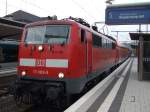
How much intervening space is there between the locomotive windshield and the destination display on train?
11.8m

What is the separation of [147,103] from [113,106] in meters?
1.33

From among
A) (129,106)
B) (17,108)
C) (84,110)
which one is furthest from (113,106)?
(17,108)

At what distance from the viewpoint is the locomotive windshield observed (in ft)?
34.9

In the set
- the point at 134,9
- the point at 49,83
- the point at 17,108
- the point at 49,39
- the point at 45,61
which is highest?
the point at 134,9

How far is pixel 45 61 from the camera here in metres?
10.5

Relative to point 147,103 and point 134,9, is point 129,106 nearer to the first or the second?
point 147,103

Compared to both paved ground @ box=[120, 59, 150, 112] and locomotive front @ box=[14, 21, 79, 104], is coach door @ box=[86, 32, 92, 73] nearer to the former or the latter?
locomotive front @ box=[14, 21, 79, 104]

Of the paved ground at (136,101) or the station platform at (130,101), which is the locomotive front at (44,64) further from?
the paved ground at (136,101)

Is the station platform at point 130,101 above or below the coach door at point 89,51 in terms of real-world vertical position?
below

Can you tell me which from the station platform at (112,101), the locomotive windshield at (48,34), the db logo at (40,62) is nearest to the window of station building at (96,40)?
the station platform at (112,101)

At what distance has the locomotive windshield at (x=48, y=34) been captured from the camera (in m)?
10.6

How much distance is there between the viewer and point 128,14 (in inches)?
872

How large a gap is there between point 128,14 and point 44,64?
12922 mm

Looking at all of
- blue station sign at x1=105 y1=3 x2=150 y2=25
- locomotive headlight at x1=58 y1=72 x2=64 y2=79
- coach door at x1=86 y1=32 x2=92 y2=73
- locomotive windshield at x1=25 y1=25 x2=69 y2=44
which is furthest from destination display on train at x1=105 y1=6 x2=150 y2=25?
locomotive headlight at x1=58 y1=72 x2=64 y2=79
